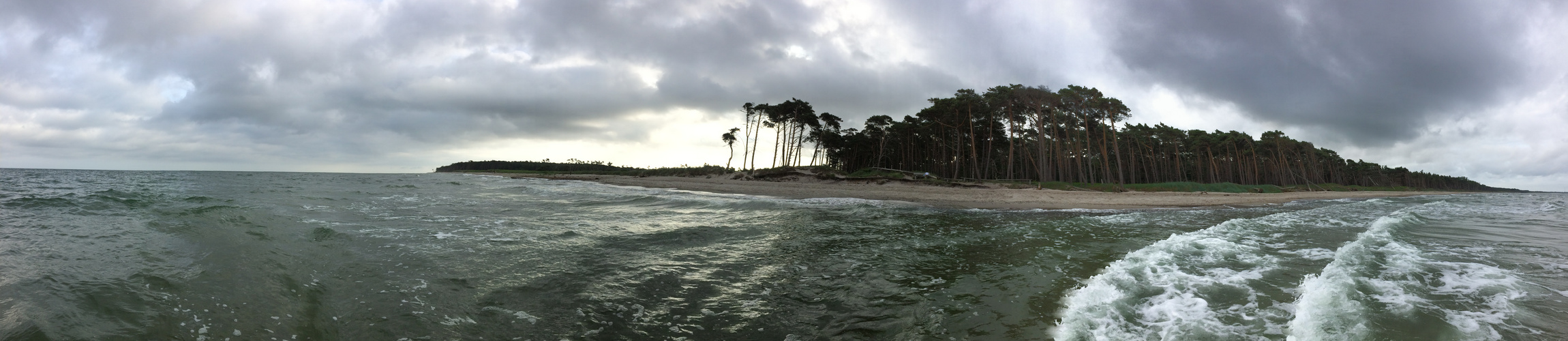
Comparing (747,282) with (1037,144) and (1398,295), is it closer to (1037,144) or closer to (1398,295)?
(1398,295)

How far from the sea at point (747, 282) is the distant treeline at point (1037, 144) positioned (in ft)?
104

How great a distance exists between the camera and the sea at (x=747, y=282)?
13.4 feet

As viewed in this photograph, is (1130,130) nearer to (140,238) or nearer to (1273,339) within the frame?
(1273,339)

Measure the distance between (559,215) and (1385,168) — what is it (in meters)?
177

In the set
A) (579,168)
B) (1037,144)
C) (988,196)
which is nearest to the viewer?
(988,196)

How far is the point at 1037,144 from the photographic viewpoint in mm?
57531

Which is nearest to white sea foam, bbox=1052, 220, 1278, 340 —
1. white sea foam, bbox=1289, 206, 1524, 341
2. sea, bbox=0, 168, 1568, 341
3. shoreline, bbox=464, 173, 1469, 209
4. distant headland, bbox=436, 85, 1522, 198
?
sea, bbox=0, 168, 1568, 341

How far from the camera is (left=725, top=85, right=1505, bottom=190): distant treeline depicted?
41906 mm

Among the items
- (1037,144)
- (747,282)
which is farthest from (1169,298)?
(1037,144)

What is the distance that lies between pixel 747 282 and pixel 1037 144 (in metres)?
59.0

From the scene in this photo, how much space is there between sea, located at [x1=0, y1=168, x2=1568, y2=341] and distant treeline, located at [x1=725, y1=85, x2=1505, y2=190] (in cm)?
3168

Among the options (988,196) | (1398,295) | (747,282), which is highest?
(988,196)

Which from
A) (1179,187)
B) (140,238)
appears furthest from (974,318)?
(1179,187)

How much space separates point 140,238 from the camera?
7648mm
